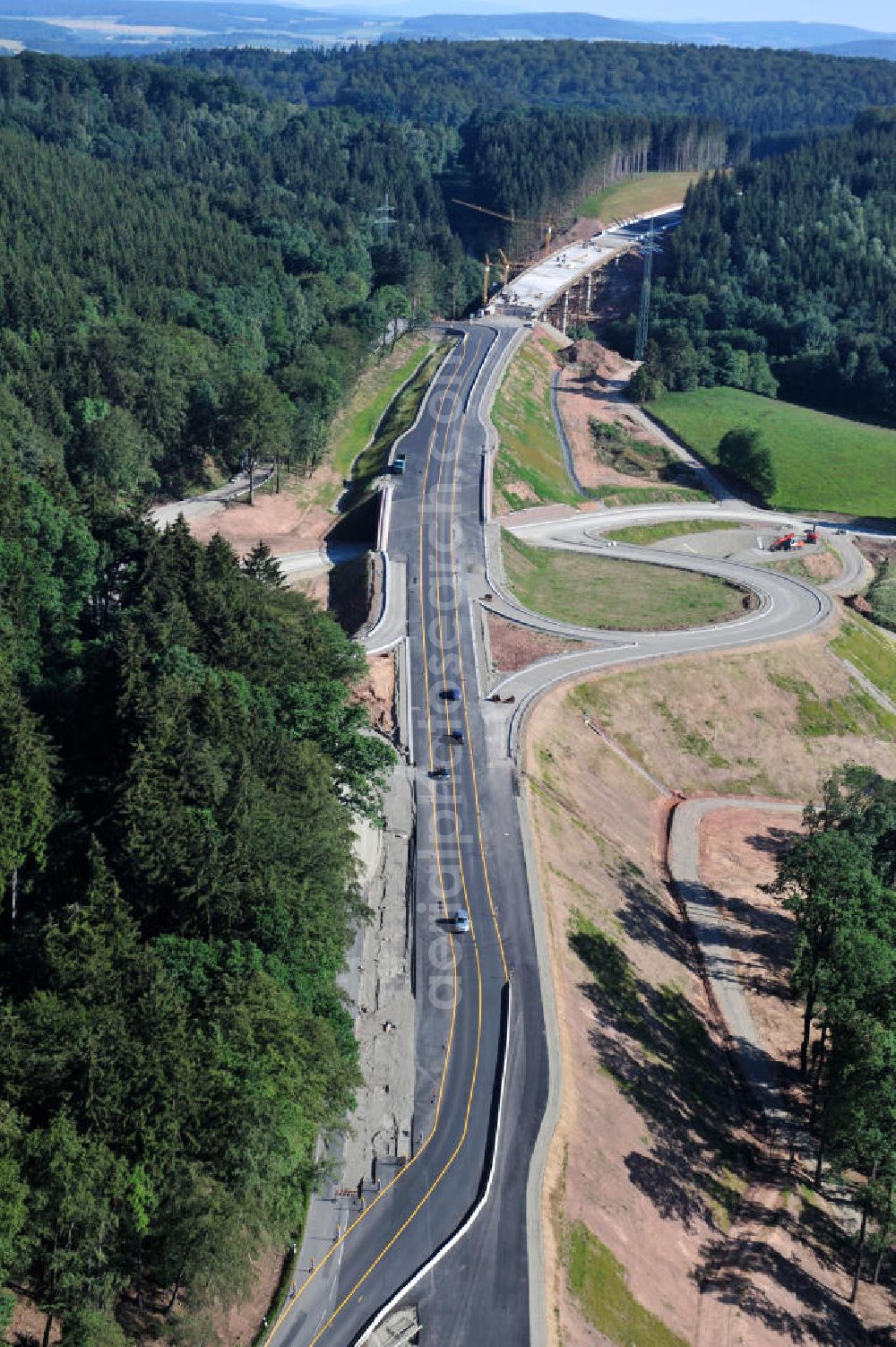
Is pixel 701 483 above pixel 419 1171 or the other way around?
above

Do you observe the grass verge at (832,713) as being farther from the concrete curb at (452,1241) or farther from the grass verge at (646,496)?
the concrete curb at (452,1241)

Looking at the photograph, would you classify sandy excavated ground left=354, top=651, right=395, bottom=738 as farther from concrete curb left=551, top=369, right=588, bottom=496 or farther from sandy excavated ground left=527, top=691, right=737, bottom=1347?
concrete curb left=551, top=369, right=588, bottom=496

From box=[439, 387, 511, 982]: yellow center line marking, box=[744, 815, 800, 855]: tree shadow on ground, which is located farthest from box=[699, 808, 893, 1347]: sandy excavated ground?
box=[439, 387, 511, 982]: yellow center line marking

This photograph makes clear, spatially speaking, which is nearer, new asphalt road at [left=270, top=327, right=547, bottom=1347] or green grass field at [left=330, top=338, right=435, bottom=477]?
new asphalt road at [left=270, top=327, right=547, bottom=1347]

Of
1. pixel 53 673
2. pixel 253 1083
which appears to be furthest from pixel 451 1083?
pixel 53 673

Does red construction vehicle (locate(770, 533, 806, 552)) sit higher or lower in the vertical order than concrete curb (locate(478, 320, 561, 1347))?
higher

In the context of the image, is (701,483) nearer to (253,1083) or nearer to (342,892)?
(342,892)
